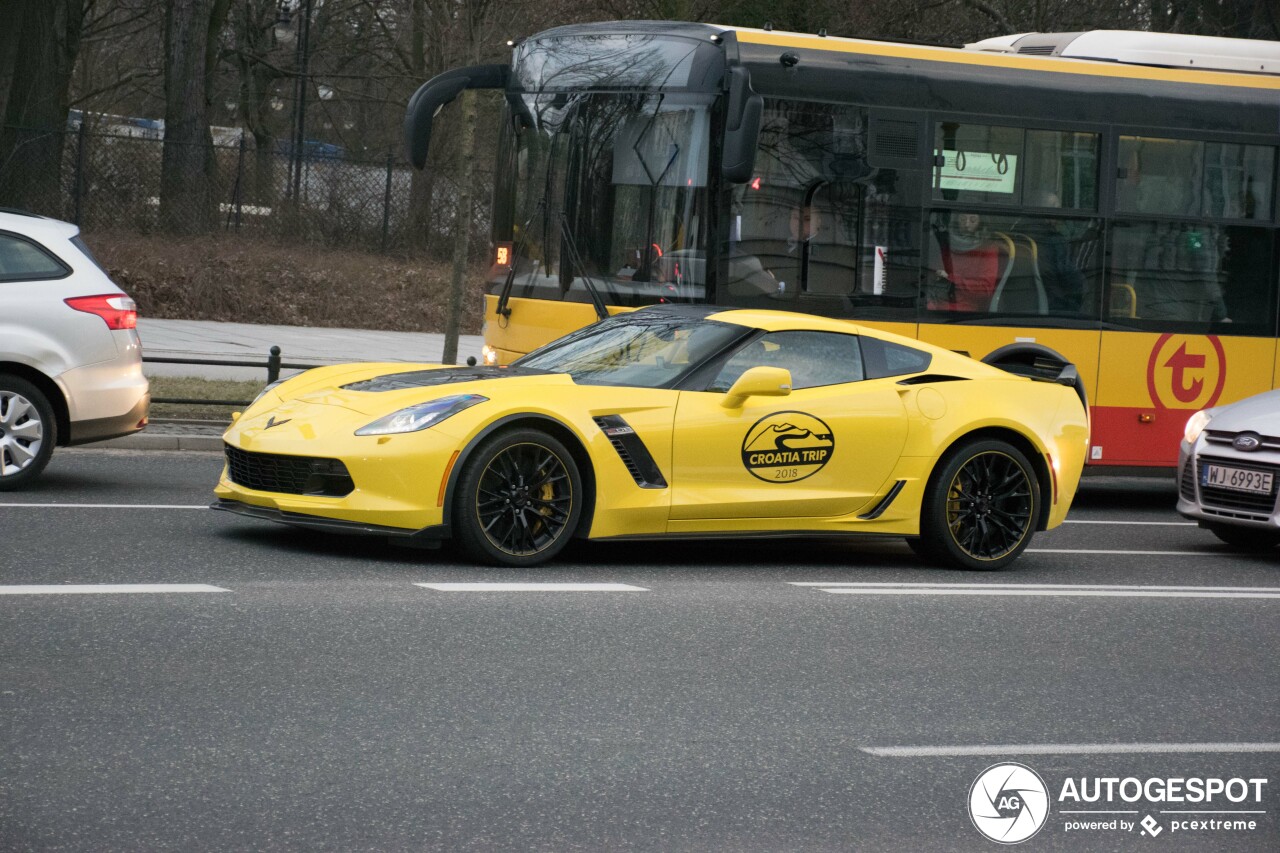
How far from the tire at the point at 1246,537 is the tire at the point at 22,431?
744 cm

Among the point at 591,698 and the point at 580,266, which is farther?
the point at 580,266

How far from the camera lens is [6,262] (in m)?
10.3

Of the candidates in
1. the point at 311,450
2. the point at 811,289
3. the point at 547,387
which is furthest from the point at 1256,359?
the point at 311,450

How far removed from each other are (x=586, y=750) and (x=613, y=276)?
7.25m

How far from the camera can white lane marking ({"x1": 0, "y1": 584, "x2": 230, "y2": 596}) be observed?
720cm

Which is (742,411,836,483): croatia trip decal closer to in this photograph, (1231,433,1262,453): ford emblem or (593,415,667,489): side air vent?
(593,415,667,489): side air vent

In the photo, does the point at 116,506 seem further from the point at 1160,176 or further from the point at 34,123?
the point at 34,123

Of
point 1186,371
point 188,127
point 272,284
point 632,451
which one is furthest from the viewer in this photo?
point 188,127

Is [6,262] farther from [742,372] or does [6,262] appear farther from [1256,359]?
[1256,359]

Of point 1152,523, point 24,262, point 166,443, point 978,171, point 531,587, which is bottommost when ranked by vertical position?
point 1152,523

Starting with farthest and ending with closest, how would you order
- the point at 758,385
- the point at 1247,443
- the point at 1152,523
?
1. the point at 1152,523
2. the point at 1247,443
3. the point at 758,385

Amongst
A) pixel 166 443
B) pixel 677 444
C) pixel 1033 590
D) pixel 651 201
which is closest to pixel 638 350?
pixel 677 444

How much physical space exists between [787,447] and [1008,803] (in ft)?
13.7

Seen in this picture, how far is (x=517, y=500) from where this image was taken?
8.48 meters
